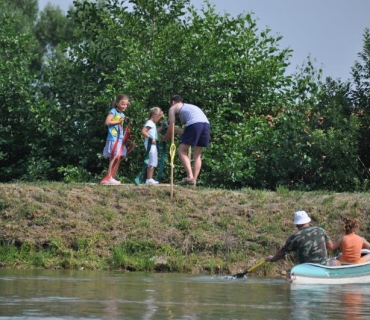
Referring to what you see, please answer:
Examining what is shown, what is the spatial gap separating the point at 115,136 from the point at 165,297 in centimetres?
950

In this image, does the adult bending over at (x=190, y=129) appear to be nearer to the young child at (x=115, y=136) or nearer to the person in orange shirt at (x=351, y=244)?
the young child at (x=115, y=136)

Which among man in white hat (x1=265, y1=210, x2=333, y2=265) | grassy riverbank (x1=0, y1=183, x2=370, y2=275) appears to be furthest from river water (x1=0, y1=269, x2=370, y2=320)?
grassy riverbank (x1=0, y1=183, x2=370, y2=275)

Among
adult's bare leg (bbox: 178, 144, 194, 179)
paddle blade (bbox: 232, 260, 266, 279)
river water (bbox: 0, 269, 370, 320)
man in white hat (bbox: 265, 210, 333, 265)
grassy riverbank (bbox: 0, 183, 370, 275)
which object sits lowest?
river water (bbox: 0, 269, 370, 320)

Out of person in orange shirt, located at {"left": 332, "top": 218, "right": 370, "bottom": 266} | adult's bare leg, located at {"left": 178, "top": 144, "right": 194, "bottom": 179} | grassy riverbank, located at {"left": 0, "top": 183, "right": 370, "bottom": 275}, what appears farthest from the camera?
adult's bare leg, located at {"left": 178, "top": 144, "right": 194, "bottom": 179}

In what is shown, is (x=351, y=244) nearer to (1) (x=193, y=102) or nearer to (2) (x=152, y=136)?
(2) (x=152, y=136)

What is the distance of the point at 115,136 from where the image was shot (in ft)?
78.7

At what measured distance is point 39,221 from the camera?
21531mm

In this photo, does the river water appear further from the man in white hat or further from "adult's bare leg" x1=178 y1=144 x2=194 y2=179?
"adult's bare leg" x1=178 y1=144 x2=194 y2=179

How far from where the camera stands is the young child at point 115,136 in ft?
77.7

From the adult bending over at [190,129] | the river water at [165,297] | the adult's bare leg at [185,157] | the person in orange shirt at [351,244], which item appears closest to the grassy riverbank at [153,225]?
the adult's bare leg at [185,157]

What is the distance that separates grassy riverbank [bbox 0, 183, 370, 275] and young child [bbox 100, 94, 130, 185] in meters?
0.92

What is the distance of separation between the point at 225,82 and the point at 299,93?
6.47 ft

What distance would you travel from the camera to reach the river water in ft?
42.1

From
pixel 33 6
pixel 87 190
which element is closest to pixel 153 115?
pixel 87 190
